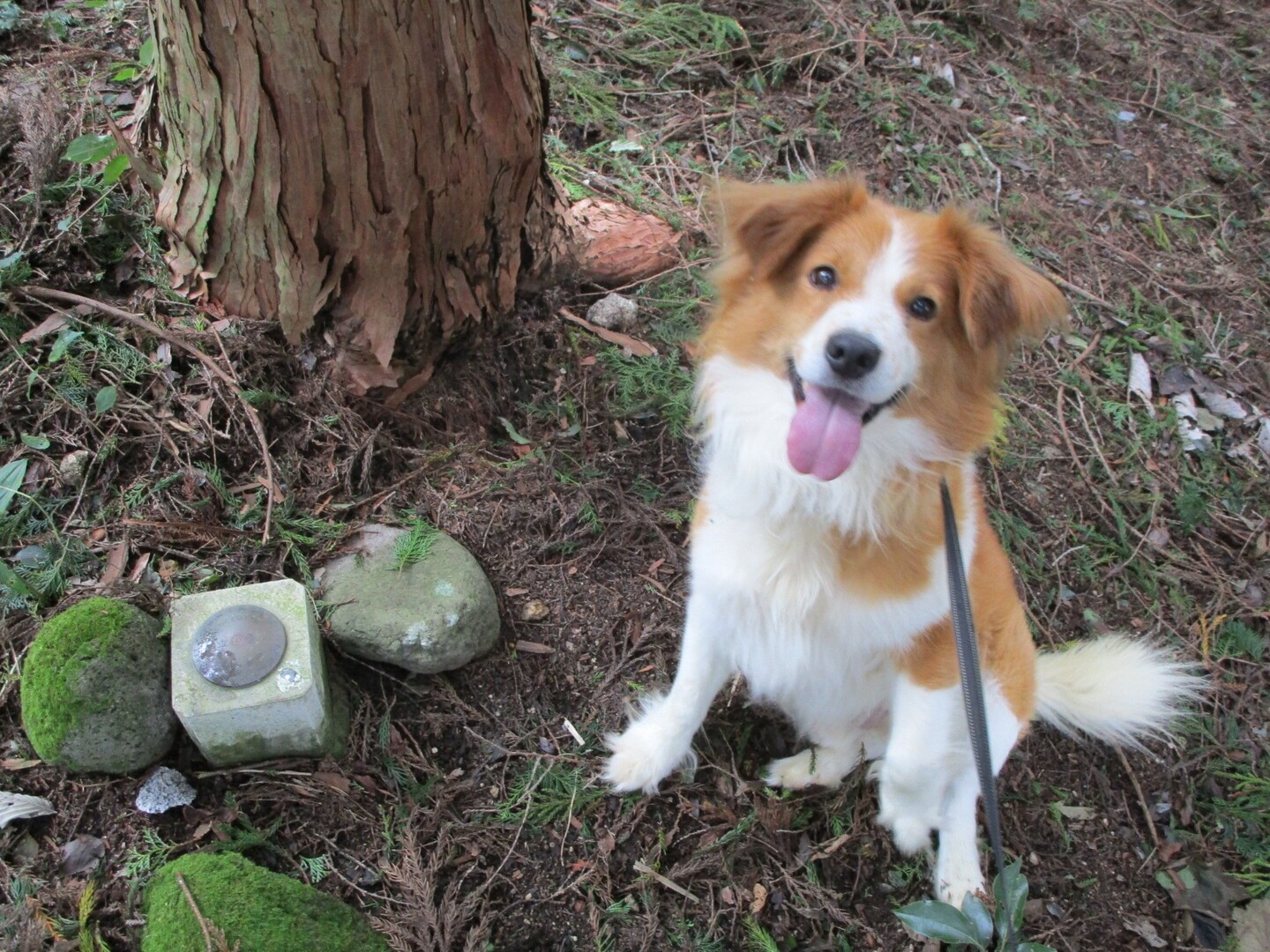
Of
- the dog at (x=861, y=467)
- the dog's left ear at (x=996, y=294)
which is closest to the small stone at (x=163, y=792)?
the dog at (x=861, y=467)

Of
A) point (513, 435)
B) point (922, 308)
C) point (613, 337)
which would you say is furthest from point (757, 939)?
point (613, 337)

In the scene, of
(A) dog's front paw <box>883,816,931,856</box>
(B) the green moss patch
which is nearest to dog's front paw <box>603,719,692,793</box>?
(A) dog's front paw <box>883,816,931,856</box>

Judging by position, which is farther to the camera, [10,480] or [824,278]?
[10,480]

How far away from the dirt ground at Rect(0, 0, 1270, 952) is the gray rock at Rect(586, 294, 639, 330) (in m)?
0.07

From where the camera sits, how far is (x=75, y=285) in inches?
120

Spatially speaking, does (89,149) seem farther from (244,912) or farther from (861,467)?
(861,467)

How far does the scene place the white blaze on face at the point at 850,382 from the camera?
191cm

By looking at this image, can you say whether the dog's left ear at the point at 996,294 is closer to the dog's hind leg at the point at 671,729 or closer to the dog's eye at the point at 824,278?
the dog's eye at the point at 824,278

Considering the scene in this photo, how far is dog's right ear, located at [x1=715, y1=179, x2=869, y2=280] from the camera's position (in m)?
2.09

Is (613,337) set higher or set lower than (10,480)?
higher

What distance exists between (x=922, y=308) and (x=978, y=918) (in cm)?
142

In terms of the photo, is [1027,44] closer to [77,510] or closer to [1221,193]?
[1221,193]

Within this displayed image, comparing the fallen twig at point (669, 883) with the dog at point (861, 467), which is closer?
the dog at point (861, 467)

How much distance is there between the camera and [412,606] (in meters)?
2.63
